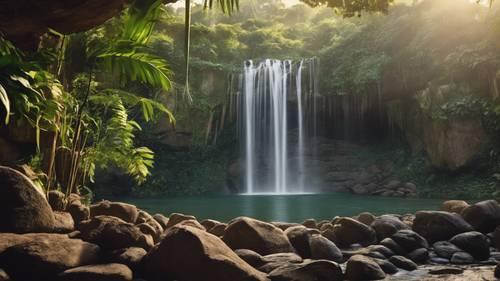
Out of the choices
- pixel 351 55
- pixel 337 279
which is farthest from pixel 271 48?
pixel 337 279

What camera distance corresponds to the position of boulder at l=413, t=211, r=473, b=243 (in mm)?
6102

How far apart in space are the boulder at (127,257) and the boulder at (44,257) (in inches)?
5.9

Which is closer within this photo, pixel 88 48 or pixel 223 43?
pixel 88 48

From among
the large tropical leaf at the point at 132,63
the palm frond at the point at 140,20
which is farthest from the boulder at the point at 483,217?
the palm frond at the point at 140,20

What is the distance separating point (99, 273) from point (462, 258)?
4.17m

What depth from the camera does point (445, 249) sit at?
548 centimetres

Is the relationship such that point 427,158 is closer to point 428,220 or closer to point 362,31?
point 362,31

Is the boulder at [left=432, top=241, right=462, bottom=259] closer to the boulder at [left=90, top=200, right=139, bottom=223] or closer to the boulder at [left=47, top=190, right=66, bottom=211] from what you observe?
the boulder at [left=90, top=200, right=139, bottom=223]

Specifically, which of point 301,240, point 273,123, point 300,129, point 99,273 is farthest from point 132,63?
point 300,129

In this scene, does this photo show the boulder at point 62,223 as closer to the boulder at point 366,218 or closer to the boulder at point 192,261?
the boulder at point 192,261

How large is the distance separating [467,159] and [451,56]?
15.8 feet

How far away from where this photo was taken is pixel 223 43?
89.9 feet

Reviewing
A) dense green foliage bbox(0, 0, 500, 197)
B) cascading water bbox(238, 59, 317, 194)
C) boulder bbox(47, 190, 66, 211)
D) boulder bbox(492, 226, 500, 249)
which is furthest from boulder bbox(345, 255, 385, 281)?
cascading water bbox(238, 59, 317, 194)

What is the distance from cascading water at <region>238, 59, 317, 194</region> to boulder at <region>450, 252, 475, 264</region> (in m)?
18.9
